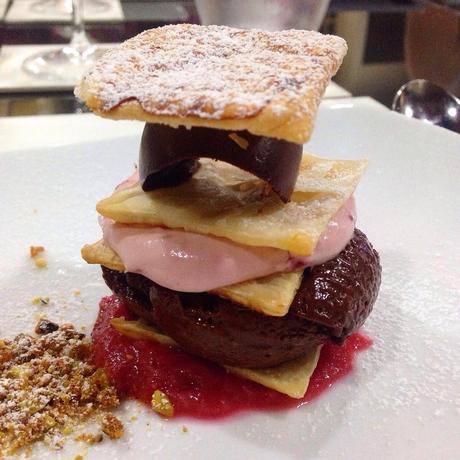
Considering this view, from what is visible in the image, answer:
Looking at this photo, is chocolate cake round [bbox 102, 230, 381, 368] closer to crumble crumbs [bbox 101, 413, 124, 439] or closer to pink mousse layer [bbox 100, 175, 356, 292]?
pink mousse layer [bbox 100, 175, 356, 292]

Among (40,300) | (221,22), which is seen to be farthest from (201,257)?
(221,22)

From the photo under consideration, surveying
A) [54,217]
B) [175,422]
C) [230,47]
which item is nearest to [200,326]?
[175,422]

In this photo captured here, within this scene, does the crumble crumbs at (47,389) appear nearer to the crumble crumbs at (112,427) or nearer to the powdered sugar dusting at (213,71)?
the crumble crumbs at (112,427)

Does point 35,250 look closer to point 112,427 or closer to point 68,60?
point 112,427

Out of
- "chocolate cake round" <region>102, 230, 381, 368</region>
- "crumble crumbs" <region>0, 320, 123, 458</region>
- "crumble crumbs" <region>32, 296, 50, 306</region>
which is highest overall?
"chocolate cake round" <region>102, 230, 381, 368</region>

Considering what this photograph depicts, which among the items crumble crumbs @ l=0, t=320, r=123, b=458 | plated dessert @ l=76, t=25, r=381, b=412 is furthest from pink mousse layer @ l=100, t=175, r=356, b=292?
crumble crumbs @ l=0, t=320, r=123, b=458

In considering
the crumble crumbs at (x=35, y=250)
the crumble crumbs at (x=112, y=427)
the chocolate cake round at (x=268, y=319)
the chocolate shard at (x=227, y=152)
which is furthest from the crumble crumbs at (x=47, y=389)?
the chocolate shard at (x=227, y=152)
